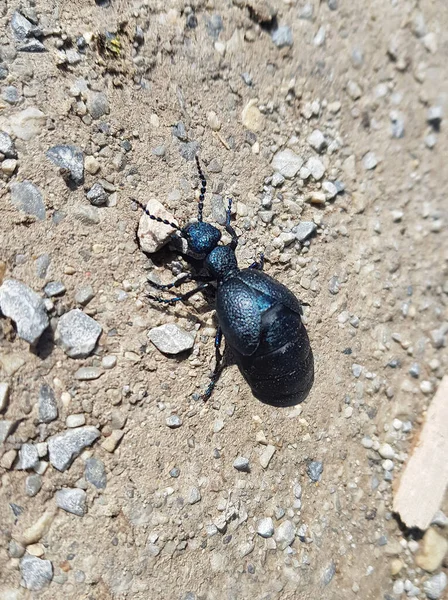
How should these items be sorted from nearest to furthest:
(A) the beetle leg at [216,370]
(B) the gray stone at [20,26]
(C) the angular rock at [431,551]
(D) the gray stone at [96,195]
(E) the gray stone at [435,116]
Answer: (B) the gray stone at [20,26] < (D) the gray stone at [96,195] < (A) the beetle leg at [216,370] < (C) the angular rock at [431,551] < (E) the gray stone at [435,116]

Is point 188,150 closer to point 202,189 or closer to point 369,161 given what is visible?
point 202,189

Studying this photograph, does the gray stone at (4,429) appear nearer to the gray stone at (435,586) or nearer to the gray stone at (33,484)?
the gray stone at (33,484)

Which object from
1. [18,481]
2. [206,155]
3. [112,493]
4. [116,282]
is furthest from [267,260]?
[18,481]

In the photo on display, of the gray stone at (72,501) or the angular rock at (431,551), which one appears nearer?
the gray stone at (72,501)

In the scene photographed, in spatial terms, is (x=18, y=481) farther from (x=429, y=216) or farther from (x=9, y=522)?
(x=429, y=216)

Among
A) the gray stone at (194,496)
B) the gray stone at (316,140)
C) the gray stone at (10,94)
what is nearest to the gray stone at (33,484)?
the gray stone at (194,496)

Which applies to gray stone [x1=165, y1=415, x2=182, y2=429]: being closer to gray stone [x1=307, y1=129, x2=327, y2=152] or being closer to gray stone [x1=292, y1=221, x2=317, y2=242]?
gray stone [x1=292, y1=221, x2=317, y2=242]
